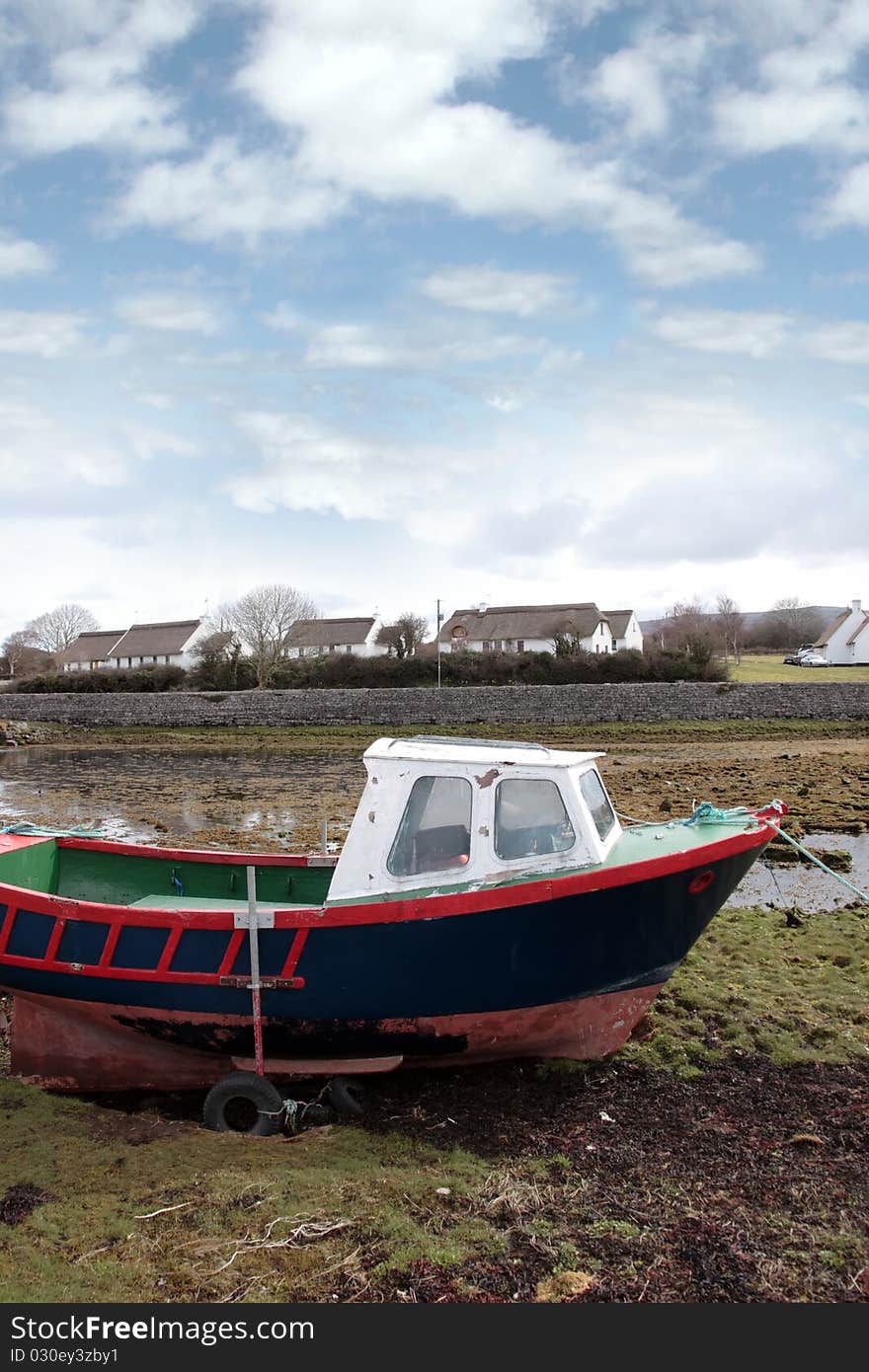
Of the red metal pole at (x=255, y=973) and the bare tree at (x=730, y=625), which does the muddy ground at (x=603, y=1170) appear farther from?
the bare tree at (x=730, y=625)

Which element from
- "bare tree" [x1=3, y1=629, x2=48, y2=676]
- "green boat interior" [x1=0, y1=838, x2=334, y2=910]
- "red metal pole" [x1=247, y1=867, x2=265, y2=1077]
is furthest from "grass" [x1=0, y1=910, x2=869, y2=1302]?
"bare tree" [x1=3, y1=629, x2=48, y2=676]

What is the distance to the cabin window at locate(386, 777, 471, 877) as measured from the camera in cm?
745

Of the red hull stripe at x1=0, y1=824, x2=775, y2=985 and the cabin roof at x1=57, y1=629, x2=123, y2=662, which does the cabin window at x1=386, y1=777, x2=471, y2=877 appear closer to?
the red hull stripe at x1=0, y1=824, x2=775, y2=985

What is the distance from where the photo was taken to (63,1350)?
425cm

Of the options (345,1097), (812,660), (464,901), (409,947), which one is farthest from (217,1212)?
(812,660)

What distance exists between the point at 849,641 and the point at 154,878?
6382 cm

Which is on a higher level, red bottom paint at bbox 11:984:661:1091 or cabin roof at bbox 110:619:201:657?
cabin roof at bbox 110:619:201:657

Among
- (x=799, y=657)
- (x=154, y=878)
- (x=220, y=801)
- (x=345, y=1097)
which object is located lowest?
(x=345, y=1097)

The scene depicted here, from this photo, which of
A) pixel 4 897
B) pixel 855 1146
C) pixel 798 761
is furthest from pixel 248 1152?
pixel 798 761

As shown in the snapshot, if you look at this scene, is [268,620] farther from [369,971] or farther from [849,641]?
[369,971]

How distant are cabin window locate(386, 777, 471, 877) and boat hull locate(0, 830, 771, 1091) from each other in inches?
24.9

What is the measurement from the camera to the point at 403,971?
7.06 meters

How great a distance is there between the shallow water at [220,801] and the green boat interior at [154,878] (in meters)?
6.31

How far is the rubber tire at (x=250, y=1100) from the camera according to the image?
6.89 m
